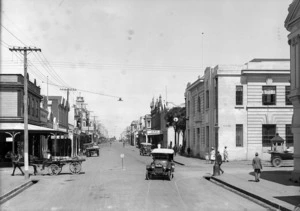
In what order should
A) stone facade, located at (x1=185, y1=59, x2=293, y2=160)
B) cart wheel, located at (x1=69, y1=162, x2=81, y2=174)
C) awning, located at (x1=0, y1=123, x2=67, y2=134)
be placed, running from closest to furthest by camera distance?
cart wheel, located at (x1=69, y1=162, x2=81, y2=174)
awning, located at (x1=0, y1=123, x2=67, y2=134)
stone facade, located at (x1=185, y1=59, x2=293, y2=160)

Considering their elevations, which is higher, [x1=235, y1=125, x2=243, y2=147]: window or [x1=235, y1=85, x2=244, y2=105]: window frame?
[x1=235, y1=85, x2=244, y2=105]: window frame

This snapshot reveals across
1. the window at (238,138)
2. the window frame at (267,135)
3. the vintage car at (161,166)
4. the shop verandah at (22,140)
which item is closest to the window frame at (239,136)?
the window at (238,138)

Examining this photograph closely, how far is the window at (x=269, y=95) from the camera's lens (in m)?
45.4

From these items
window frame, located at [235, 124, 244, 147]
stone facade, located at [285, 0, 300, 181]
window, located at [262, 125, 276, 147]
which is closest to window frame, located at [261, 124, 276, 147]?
window, located at [262, 125, 276, 147]

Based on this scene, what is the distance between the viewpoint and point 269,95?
1788 inches

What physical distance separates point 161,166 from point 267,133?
23185 mm

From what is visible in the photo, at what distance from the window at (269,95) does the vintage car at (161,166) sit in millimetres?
21768

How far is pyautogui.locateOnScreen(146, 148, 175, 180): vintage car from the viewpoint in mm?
25328

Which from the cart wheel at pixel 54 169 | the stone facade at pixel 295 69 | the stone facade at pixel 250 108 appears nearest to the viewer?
the stone facade at pixel 295 69

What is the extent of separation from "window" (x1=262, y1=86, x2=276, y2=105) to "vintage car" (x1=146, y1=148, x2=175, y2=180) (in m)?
21.8

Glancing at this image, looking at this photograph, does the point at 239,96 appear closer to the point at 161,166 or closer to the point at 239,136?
the point at 239,136

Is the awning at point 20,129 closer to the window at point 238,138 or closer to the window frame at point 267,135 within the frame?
the window at point 238,138

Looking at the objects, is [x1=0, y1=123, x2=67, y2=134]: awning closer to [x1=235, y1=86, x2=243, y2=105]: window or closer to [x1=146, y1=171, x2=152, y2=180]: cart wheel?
[x1=146, y1=171, x2=152, y2=180]: cart wheel

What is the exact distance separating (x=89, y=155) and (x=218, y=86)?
80.7 ft
